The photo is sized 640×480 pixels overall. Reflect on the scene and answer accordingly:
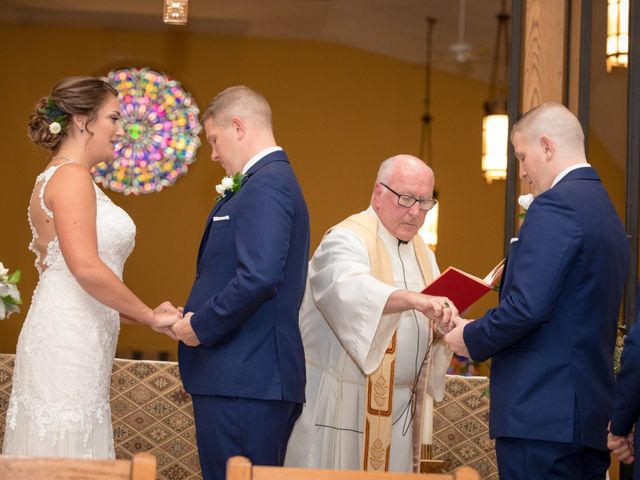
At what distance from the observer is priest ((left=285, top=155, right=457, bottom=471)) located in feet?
14.5

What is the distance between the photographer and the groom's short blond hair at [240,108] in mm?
3736

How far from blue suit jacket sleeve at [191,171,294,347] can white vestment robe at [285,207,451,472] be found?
85 cm

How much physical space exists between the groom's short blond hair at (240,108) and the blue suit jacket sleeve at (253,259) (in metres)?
0.27

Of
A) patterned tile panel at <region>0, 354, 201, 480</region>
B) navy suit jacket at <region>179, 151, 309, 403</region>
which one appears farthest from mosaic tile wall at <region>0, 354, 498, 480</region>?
navy suit jacket at <region>179, 151, 309, 403</region>

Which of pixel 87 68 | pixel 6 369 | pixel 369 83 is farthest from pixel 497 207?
pixel 6 369

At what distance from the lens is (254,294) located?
11.3ft

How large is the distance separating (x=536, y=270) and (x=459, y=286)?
71cm

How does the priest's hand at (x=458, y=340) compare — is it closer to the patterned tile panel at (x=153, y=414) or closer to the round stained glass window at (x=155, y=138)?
the patterned tile panel at (x=153, y=414)

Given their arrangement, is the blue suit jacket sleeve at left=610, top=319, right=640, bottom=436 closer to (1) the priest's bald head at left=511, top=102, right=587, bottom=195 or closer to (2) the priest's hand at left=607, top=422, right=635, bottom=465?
(2) the priest's hand at left=607, top=422, right=635, bottom=465

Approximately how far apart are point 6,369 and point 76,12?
13.8 ft

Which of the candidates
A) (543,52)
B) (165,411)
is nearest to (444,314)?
(543,52)

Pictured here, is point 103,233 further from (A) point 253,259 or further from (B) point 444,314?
(B) point 444,314

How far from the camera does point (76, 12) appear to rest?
980 cm

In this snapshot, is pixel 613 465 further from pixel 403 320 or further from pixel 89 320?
pixel 89 320
